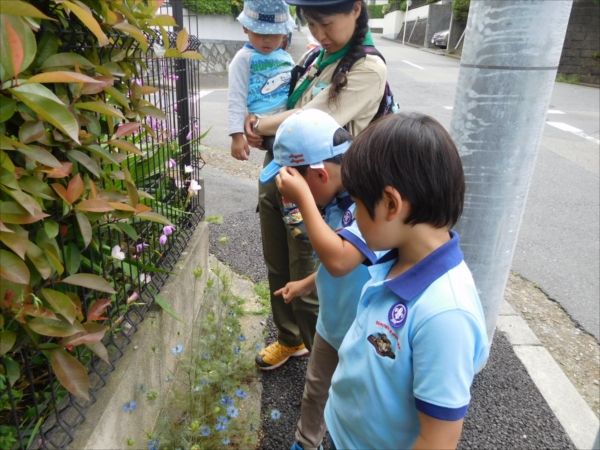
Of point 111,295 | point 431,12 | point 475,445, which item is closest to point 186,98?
point 111,295

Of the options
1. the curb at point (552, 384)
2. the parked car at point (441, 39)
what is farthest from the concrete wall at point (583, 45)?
the curb at point (552, 384)

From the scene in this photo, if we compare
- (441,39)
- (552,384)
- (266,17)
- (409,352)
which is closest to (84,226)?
(409,352)

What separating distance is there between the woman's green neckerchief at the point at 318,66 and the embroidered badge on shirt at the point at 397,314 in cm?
126

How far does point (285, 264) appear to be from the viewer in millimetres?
2670

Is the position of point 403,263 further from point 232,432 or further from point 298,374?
point 298,374

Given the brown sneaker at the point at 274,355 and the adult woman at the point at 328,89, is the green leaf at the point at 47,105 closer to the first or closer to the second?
the adult woman at the point at 328,89

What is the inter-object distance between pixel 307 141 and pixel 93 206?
690 millimetres

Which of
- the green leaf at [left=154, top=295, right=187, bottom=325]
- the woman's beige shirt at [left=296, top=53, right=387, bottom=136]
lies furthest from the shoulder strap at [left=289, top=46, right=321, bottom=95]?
the green leaf at [left=154, top=295, right=187, bottom=325]

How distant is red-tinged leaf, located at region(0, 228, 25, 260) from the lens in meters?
1.04

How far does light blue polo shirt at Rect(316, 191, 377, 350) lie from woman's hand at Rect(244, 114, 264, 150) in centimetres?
79

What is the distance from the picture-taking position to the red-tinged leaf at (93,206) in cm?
127

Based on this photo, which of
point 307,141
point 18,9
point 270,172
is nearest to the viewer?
point 18,9

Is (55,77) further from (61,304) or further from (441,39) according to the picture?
(441,39)

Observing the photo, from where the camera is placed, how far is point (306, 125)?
1642mm
